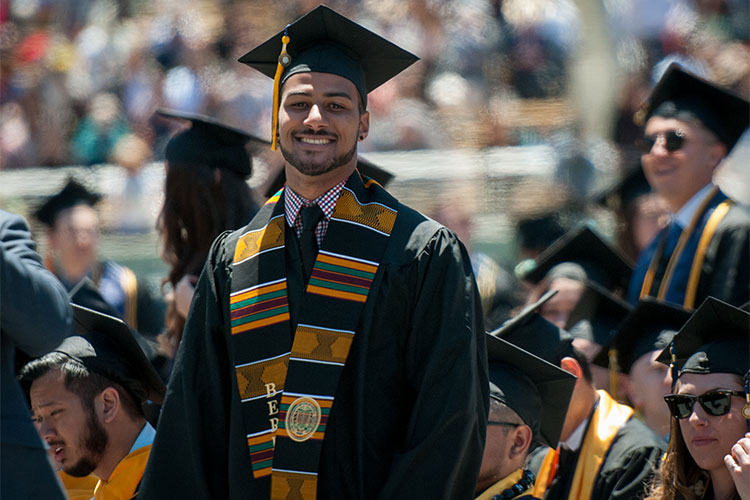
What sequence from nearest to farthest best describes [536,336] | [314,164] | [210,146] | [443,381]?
[443,381] < [314,164] < [536,336] < [210,146]

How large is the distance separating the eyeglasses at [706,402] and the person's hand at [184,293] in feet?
7.07

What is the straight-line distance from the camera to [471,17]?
14.7 meters

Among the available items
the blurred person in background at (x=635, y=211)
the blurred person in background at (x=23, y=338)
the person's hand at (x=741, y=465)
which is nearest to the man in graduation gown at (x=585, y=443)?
the person's hand at (x=741, y=465)

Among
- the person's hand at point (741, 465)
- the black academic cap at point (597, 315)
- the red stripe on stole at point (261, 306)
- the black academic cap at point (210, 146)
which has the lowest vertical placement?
the black academic cap at point (597, 315)

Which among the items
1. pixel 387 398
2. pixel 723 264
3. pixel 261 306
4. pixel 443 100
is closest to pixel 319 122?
pixel 261 306

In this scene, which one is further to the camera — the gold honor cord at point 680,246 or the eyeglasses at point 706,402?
the gold honor cord at point 680,246

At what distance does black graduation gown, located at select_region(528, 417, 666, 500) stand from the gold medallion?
68.9 inches

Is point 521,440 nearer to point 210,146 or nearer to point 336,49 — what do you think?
point 336,49

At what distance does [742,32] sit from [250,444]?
36.2 feet

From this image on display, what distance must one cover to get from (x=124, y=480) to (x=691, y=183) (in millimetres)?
3320

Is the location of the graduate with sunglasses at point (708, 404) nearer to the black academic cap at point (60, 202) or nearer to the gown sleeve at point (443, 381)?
the gown sleeve at point (443, 381)

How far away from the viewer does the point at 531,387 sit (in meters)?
4.75

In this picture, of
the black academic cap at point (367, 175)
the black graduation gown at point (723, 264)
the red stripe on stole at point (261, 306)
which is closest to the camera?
the red stripe on stole at point (261, 306)

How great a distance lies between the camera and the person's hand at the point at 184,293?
541 centimetres
